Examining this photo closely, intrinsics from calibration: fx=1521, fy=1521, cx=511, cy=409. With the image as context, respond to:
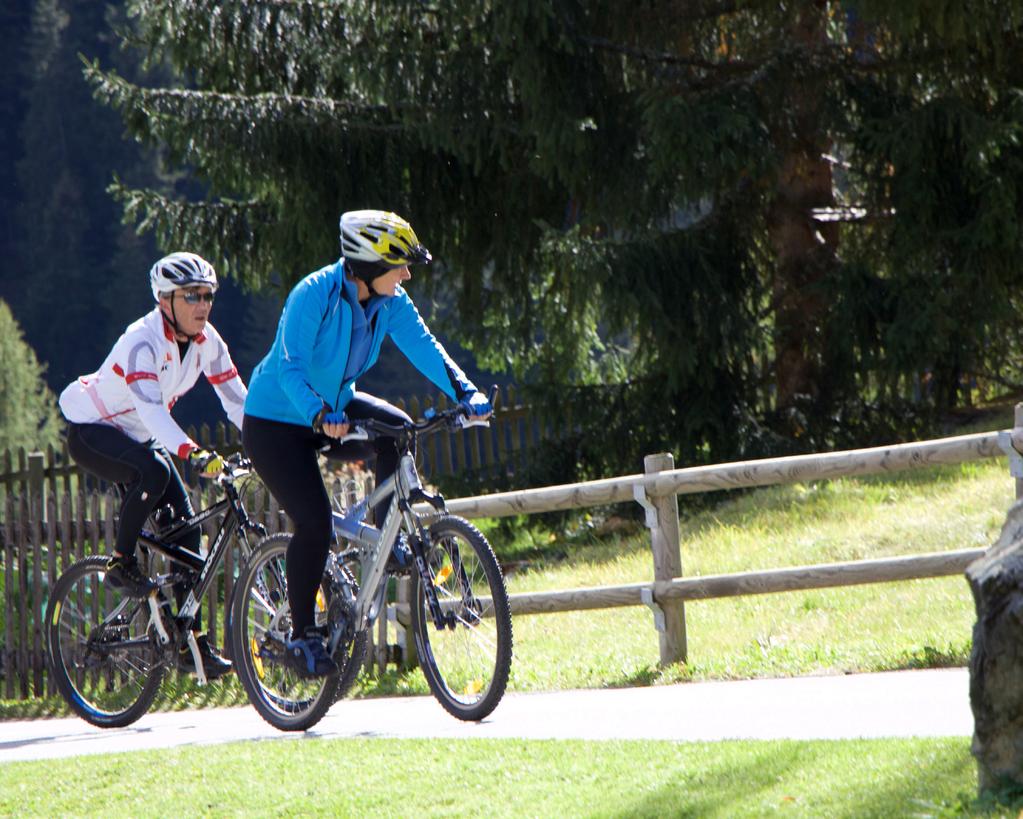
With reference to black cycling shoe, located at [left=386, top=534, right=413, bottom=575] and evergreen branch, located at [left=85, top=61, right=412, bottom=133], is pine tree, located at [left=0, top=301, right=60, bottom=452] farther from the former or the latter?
black cycling shoe, located at [left=386, top=534, right=413, bottom=575]

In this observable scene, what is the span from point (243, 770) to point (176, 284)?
2352 millimetres

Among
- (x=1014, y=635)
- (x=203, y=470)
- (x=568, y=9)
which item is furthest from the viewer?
(x=568, y=9)

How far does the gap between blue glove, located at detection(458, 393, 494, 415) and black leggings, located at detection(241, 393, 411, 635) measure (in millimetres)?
254

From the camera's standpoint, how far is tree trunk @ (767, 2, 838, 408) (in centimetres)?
1686

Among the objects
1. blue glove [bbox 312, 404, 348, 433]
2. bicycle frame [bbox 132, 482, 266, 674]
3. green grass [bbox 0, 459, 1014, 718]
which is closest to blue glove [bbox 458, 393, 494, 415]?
blue glove [bbox 312, 404, 348, 433]

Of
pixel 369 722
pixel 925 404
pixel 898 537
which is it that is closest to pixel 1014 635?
pixel 369 722

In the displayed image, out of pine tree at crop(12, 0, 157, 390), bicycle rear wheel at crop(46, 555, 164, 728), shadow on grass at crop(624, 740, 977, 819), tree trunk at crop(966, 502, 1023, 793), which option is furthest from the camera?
pine tree at crop(12, 0, 157, 390)

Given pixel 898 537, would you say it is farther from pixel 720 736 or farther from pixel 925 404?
pixel 720 736

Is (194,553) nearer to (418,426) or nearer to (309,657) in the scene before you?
(309,657)

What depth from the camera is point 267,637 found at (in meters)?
6.55

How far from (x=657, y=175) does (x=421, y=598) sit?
9322 mm

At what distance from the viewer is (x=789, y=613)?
428 inches

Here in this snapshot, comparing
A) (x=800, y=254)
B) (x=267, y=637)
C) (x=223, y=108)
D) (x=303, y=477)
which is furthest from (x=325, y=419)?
(x=800, y=254)

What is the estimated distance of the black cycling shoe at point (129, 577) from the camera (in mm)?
7234
